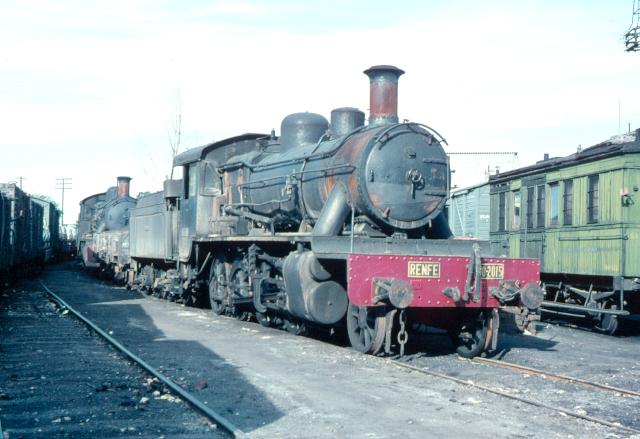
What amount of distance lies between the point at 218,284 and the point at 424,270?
21.8 feet

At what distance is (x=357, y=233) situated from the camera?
32.6 feet

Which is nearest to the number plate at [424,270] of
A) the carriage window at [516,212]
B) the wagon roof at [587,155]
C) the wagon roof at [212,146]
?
the wagon roof at [587,155]

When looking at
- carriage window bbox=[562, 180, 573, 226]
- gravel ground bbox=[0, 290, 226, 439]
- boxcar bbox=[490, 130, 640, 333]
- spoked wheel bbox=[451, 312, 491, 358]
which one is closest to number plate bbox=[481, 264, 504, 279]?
spoked wheel bbox=[451, 312, 491, 358]

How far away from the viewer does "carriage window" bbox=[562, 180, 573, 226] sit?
545 inches

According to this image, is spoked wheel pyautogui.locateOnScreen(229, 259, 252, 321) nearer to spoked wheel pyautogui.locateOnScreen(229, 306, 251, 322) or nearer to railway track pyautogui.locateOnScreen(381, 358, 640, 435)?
spoked wheel pyautogui.locateOnScreen(229, 306, 251, 322)

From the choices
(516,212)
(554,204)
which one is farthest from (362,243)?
(516,212)

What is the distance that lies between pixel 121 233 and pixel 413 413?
20.6 m

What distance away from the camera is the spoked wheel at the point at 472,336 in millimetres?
9492

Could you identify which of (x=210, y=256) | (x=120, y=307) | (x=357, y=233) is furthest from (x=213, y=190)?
(x=357, y=233)

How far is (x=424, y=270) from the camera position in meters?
8.84

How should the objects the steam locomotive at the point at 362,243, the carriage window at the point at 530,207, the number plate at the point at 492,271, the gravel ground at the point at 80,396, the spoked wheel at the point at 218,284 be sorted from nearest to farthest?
the gravel ground at the point at 80,396 < the steam locomotive at the point at 362,243 < the number plate at the point at 492,271 < the spoked wheel at the point at 218,284 < the carriage window at the point at 530,207

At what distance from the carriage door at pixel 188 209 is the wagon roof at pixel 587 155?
688 centimetres

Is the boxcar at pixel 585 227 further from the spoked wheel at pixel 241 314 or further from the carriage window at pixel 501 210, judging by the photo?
the spoked wheel at pixel 241 314

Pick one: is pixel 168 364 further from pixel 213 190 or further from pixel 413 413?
pixel 213 190
